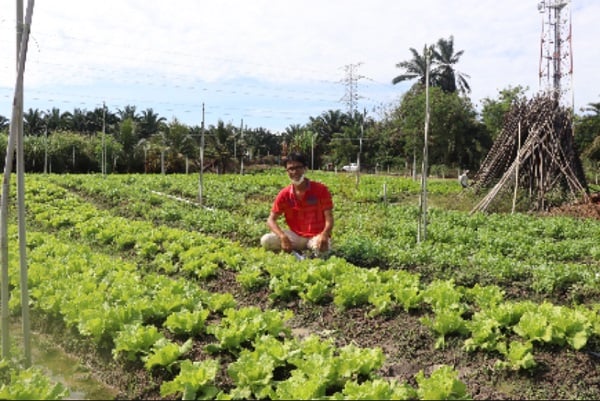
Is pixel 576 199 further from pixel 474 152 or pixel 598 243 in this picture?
pixel 474 152

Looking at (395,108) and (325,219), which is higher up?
(395,108)

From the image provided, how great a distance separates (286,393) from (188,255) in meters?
4.36

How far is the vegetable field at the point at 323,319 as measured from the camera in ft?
12.7

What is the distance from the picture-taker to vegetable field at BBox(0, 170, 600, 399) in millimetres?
3861

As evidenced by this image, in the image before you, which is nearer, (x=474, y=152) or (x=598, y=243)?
(x=598, y=243)

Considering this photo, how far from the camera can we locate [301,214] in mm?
7711

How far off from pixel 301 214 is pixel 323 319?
2.43 m

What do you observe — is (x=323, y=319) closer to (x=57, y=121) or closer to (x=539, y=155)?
(x=539, y=155)

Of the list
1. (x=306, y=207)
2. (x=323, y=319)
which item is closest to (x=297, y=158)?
(x=306, y=207)

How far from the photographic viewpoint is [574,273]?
255 inches

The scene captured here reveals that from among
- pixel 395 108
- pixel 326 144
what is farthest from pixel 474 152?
pixel 326 144

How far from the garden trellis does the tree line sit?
Result: 11221 mm

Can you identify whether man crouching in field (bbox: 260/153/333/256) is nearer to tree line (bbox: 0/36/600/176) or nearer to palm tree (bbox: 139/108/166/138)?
tree line (bbox: 0/36/600/176)

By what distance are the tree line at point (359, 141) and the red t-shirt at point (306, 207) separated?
69.7ft
